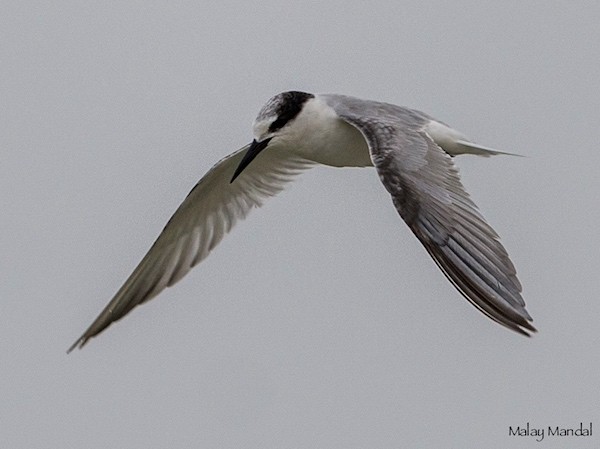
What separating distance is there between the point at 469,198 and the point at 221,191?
3707mm

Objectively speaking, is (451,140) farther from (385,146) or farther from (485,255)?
(485,255)

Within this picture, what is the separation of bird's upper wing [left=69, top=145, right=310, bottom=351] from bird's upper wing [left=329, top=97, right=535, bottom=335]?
1978mm

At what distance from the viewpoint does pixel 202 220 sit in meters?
14.3

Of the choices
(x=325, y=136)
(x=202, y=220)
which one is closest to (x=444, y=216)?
(x=325, y=136)

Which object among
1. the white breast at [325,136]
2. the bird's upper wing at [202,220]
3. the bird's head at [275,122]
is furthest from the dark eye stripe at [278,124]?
the bird's upper wing at [202,220]

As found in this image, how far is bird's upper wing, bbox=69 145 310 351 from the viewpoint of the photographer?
13.8 metres

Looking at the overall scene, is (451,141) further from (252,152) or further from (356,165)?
(252,152)

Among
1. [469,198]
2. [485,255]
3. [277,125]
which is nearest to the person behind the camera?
Answer: [485,255]

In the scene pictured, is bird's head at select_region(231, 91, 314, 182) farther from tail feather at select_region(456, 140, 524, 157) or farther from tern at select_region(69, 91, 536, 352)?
tail feather at select_region(456, 140, 524, 157)

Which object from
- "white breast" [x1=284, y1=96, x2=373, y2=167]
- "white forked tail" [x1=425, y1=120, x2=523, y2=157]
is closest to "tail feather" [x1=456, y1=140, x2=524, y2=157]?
"white forked tail" [x1=425, y1=120, x2=523, y2=157]

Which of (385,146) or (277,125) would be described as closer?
(385,146)

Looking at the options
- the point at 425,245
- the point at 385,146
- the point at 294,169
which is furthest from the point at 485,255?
the point at 294,169

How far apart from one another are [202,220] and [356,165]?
1.83 metres

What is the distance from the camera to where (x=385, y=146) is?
11430 millimetres
